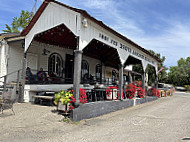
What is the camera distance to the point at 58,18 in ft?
22.0

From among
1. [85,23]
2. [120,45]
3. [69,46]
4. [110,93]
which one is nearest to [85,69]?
[69,46]

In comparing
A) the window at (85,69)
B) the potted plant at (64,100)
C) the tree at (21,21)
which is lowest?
the potted plant at (64,100)

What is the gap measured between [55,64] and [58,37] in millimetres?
2400

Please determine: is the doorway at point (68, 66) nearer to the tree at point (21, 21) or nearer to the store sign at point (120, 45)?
the store sign at point (120, 45)

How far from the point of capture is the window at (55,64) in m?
11.4

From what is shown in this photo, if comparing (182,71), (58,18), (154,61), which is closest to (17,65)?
(58,18)

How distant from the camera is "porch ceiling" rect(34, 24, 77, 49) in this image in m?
8.70

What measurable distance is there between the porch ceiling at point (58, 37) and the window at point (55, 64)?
2.83 ft

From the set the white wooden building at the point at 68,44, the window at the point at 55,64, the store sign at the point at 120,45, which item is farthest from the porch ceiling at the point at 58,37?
the store sign at the point at 120,45

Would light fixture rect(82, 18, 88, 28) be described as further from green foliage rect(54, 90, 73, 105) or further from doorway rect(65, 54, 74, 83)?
doorway rect(65, 54, 74, 83)

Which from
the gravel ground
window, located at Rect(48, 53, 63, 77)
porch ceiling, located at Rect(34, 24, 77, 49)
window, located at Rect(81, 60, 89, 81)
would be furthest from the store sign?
window, located at Rect(48, 53, 63, 77)

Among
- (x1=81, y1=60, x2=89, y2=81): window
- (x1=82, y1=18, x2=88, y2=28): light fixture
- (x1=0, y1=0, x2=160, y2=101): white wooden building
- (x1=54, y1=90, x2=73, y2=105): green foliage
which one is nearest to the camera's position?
(x1=54, y1=90, x2=73, y2=105): green foliage

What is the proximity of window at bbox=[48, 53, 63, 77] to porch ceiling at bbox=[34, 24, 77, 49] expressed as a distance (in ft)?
2.83

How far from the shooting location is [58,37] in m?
9.96
